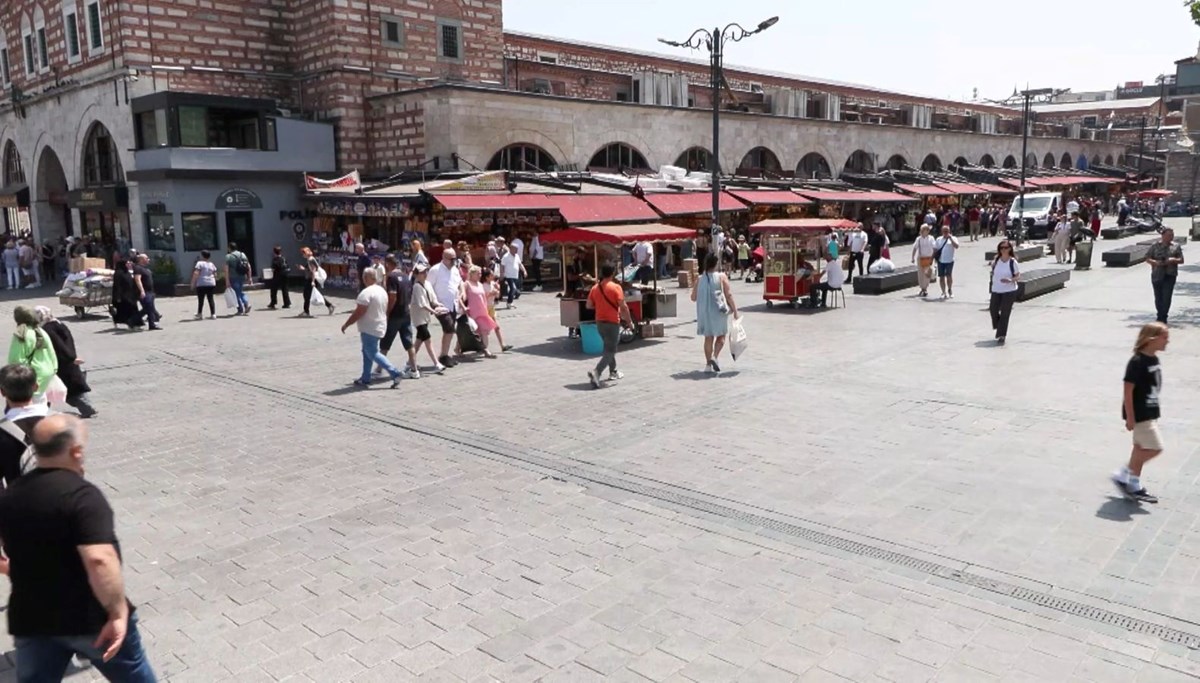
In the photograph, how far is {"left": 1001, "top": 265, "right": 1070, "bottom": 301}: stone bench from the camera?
18.4 m

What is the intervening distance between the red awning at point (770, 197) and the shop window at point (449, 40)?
34.5 feet

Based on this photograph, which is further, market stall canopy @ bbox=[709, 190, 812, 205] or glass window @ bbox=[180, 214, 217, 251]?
market stall canopy @ bbox=[709, 190, 812, 205]

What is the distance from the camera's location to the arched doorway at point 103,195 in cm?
2600

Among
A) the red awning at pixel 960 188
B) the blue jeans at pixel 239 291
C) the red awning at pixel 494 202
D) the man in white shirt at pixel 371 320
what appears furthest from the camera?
the red awning at pixel 960 188

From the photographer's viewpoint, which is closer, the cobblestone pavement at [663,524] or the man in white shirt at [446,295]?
the cobblestone pavement at [663,524]

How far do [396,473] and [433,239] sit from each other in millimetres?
15405

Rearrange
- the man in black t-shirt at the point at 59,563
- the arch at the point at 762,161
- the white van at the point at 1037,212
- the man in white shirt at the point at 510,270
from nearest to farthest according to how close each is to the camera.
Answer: the man in black t-shirt at the point at 59,563 → the man in white shirt at the point at 510,270 → the arch at the point at 762,161 → the white van at the point at 1037,212

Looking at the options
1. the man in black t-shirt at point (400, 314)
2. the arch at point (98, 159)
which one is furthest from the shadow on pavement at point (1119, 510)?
the arch at point (98, 159)

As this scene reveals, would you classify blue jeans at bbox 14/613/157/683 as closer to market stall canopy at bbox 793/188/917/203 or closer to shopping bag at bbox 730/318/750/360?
shopping bag at bbox 730/318/750/360

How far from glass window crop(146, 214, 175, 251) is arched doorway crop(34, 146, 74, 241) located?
30.2ft

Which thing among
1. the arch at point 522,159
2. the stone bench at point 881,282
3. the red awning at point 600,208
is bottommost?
the stone bench at point 881,282

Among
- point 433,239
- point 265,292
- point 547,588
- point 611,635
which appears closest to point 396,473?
point 547,588

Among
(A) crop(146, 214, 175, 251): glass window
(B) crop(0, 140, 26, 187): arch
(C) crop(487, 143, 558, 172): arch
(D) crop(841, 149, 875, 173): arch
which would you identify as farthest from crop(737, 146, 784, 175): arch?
(B) crop(0, 140, 26, 187): arch

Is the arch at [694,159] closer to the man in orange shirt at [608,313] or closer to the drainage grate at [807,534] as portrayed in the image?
the man in orange shirt at [608,313]
